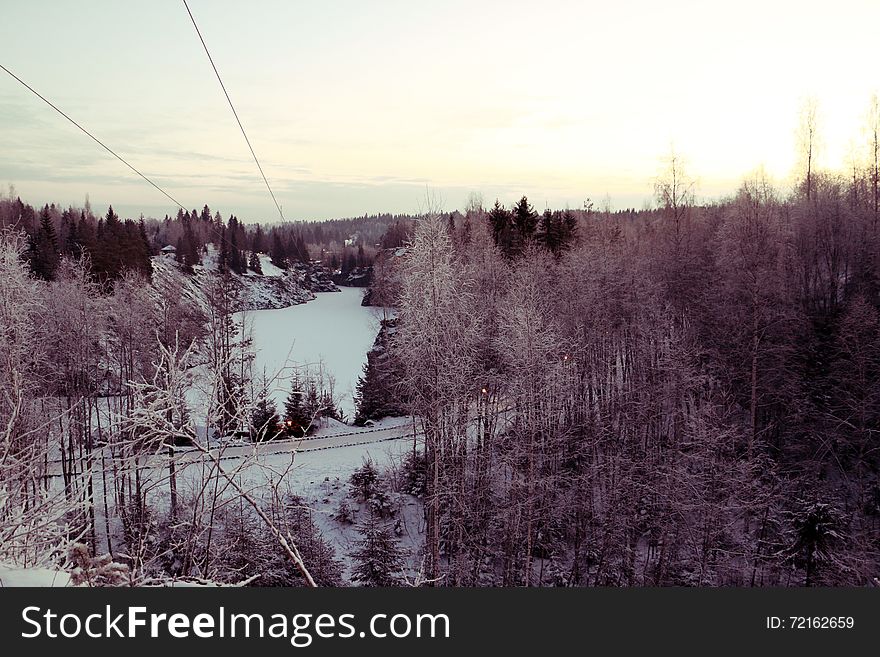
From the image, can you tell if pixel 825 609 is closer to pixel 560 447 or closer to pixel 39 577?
pixel 39 577

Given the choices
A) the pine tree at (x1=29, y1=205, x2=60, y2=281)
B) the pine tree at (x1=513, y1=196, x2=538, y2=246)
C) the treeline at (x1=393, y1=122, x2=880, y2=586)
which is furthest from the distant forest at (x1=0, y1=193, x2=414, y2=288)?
the pine tree at (x1=513, y1=196, x2=538, y2=246)

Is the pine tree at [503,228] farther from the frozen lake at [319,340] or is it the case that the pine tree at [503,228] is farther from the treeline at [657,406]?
the frozen lake at [319,340]

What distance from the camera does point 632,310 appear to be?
25.0 m

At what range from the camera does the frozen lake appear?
1442 inches

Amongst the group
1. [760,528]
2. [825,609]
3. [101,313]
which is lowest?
[760,528]

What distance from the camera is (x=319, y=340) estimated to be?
51531mm

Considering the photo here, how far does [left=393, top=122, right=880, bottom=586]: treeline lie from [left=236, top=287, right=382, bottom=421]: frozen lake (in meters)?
12.0

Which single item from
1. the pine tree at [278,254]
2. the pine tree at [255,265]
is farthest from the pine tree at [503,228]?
the pine tree at [278,254]

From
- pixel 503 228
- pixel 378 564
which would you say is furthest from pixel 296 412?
pixel 503 228

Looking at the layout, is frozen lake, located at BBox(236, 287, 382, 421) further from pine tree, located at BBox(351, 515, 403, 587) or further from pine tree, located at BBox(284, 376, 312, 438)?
pine tree, located at BBox(351, 515, 403, 587)

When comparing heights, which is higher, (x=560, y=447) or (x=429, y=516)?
(x=560, y=447)

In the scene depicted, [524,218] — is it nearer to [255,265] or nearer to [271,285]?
[271,285]

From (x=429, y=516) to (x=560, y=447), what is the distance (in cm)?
603

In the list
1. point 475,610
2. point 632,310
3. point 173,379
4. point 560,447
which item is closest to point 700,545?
point 560,447
